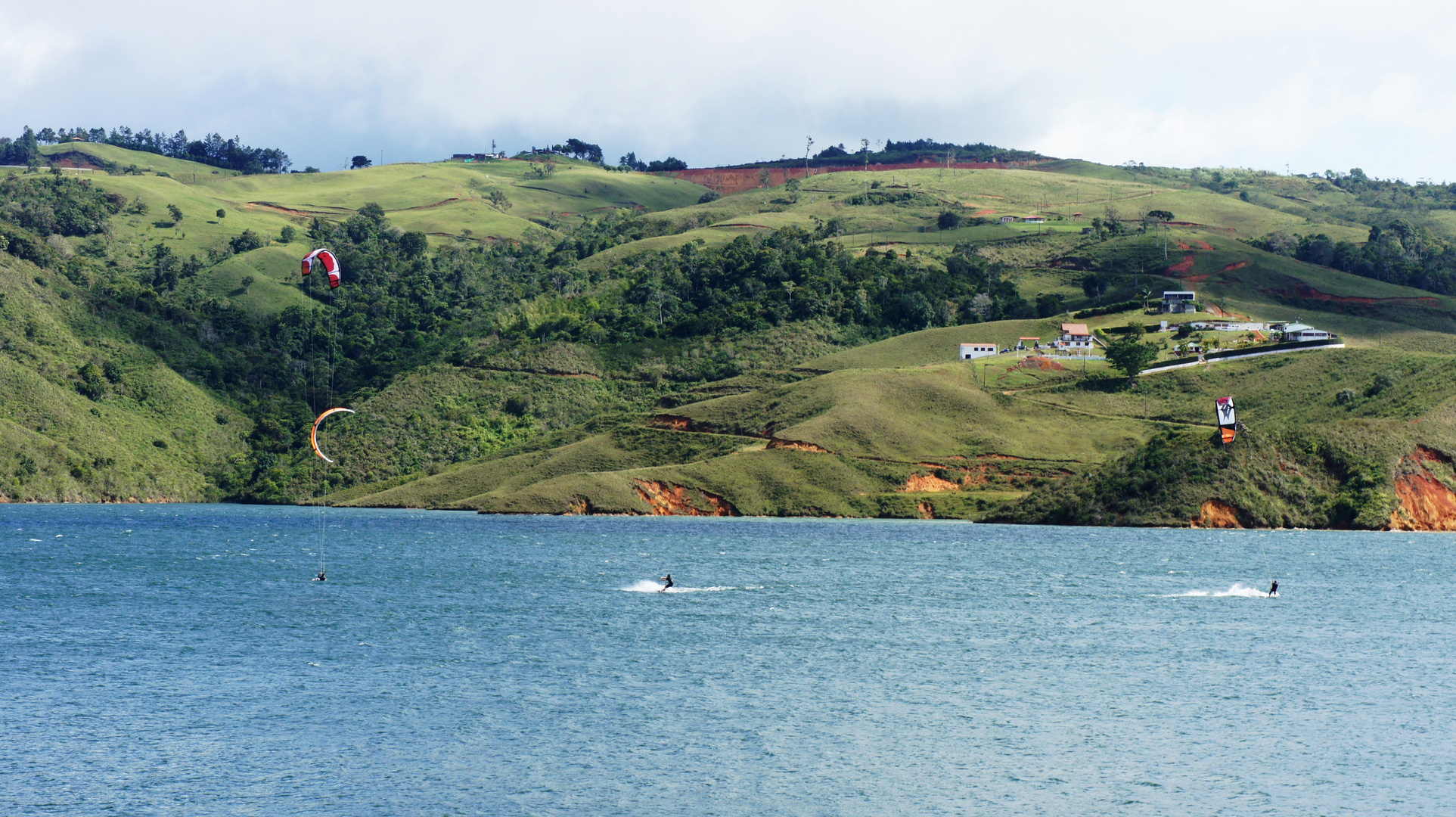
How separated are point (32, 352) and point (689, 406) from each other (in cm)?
8322

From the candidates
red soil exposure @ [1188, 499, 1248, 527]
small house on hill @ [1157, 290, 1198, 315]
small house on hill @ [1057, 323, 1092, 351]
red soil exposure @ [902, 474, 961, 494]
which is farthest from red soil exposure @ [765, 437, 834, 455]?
small house on hill @ [1157, 290, 1198, 315]

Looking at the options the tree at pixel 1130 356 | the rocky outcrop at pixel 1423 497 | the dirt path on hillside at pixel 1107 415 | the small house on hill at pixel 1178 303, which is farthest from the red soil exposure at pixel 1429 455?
the small house on hill at pixel 1178 303

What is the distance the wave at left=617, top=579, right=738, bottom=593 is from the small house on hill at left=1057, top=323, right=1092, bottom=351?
119044 millimetres

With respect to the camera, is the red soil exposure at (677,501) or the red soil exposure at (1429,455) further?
the red soil exposure at (677,501)

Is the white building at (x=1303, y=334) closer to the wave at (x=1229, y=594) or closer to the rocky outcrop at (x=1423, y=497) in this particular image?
the rocky outcrop at (x=1423, y=497)

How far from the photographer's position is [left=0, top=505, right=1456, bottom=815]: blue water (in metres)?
31.6

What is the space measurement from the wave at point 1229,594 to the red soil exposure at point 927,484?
214ft

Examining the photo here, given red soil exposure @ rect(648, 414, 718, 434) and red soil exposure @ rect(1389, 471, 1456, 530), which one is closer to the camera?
red soil exposure @ rect(1389, 471, 1456, 530)

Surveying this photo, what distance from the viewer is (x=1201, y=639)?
54469mm

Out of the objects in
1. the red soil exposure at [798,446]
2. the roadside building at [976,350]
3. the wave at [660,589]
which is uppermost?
the roadside building at [976,350]

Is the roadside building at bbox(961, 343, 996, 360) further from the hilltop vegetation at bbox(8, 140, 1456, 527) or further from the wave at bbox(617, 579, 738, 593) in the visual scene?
the wave at bbox(617, 579, 738, 593)

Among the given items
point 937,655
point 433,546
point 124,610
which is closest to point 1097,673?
point 937,655

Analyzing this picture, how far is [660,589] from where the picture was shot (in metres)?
69.6

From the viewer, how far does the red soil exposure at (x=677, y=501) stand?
13488cm
